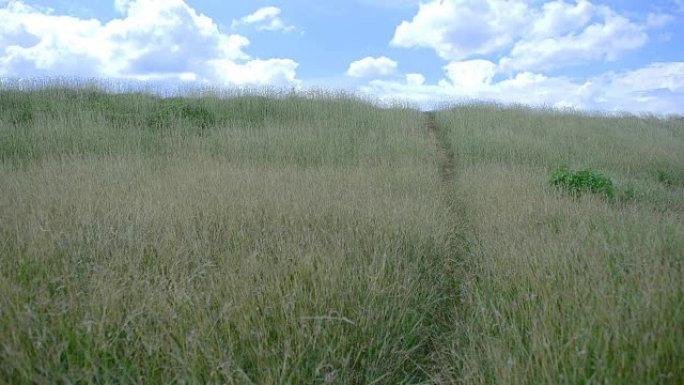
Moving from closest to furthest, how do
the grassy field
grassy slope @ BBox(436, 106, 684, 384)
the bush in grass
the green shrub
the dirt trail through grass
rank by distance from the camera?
grassy slope @ BBox(436, 106, 684, 384)
the grassy field
the bush in grass
the dirt trail through grass
the green shrub

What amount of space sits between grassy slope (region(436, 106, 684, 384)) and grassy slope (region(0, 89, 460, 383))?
16.2 inches

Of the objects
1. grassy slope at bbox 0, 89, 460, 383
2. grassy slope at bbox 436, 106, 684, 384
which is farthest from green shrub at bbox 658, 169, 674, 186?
grassy slope at bbox 0, 89, 460, 383

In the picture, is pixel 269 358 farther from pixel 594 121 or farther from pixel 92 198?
pixel 594 121

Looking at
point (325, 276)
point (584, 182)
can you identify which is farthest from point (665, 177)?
point (325, 276)

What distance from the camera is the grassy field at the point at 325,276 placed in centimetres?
242

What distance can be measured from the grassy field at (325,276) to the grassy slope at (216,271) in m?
0.02

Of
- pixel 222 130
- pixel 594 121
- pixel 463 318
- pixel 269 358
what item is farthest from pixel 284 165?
pixel 594 121

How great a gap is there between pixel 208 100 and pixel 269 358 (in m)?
12.4

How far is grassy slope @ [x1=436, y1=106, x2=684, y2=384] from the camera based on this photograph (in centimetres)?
229

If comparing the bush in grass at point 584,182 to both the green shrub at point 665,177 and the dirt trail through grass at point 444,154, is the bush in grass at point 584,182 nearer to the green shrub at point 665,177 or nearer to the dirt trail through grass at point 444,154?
the dirt trail through grass at point 444,154

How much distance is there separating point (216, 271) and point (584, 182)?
19.8ft

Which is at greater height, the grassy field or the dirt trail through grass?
the dirt trail through grass

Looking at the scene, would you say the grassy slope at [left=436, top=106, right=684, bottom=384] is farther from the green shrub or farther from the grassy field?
the green shrub

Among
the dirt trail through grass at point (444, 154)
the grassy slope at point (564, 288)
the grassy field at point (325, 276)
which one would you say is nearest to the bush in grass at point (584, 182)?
the grassy field at point (325, 276)
